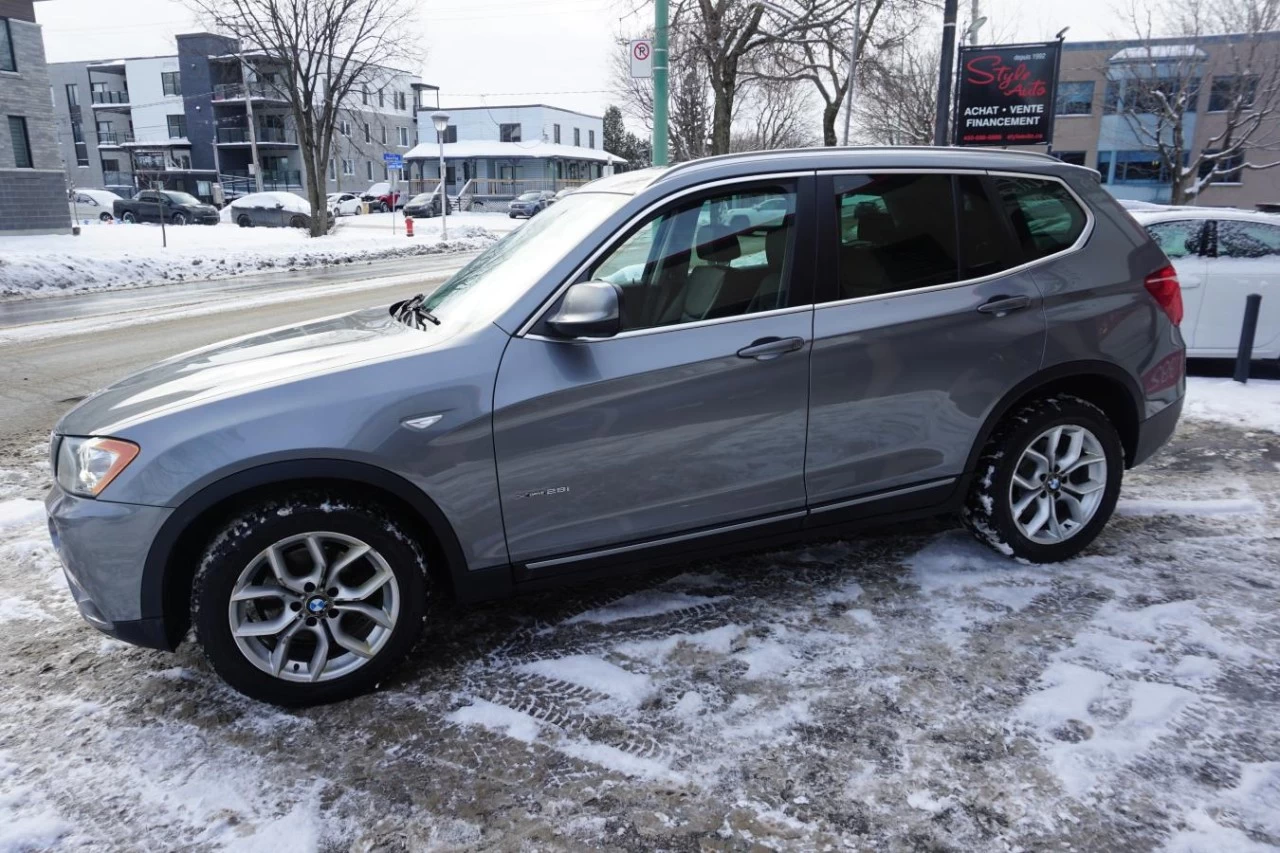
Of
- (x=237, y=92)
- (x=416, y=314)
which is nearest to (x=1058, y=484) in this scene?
(x=416, y=314)

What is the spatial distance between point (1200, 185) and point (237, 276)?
82.7 feet

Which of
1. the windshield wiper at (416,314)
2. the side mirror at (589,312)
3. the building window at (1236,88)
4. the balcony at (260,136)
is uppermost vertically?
the balcony at (260,136)

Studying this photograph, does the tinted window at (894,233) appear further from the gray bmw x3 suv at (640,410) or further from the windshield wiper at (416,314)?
the windshield wiper at (416,314)

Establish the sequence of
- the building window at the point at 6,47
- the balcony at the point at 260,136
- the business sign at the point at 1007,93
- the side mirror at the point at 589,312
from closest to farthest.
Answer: the side mirror at the point at 589,312
the business sign at the point at 1007,93
the building window at the point at 6,47
the balcony at the point at 260,136

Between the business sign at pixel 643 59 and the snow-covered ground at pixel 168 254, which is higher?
the business sign at pixel 643 59

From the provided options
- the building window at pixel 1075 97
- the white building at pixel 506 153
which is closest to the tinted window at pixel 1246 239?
the building window at pixel 1075 97

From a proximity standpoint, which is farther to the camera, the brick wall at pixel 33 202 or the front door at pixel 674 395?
the brick wall at pixel 33 202

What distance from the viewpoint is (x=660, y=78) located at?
13.5 m

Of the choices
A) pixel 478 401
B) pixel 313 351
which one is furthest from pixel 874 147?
pixel 313 351

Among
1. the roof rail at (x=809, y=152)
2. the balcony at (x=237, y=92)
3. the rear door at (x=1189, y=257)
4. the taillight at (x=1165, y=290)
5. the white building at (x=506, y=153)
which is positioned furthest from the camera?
the white building at (x=506, y=153)

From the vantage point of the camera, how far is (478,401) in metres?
3.07

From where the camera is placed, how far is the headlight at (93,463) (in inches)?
113

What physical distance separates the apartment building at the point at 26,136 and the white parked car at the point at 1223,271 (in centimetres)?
3190

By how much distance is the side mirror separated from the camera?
10.1 feet
